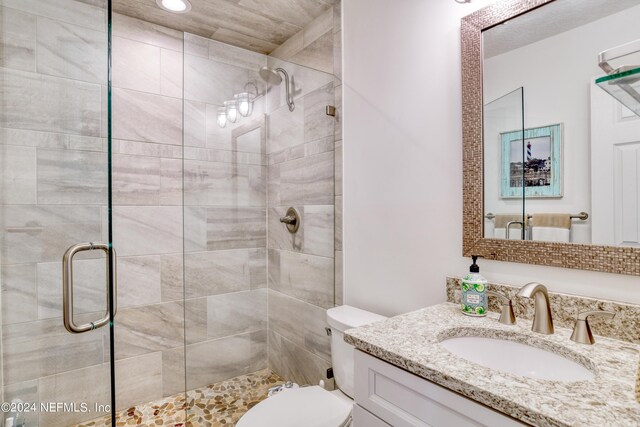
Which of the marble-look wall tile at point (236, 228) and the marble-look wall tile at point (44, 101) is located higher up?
the marble-look wall tile at point (44, 101)

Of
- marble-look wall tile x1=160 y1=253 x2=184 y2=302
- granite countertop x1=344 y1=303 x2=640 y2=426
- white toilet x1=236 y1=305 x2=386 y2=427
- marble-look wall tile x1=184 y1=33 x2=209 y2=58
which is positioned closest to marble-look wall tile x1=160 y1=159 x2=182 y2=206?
marble-look wall tile x1=160 y1=253 x2=184 y2=302

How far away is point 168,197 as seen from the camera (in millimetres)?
2213

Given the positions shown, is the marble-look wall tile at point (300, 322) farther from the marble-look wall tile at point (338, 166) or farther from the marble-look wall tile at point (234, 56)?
the marble-look wall tile at point (234, 56)

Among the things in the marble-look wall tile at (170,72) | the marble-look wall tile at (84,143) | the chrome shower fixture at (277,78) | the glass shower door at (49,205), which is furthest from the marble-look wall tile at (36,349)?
the marble-look wall tile at (170,72)

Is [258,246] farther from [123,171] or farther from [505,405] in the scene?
[505,405]

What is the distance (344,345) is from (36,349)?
111 cm

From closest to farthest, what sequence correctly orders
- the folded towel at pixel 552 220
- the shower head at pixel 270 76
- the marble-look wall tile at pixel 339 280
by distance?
the folded towel at pixel 552 220, the shower head at pixel 270 76, the marble-look wall tile at pixel 339 280

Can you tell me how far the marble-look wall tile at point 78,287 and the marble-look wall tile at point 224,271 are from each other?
1.56 ft

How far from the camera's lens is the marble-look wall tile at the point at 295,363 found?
74.1 inches

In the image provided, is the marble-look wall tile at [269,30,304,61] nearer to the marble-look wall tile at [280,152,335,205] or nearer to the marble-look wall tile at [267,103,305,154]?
the marble-look wall tile at [267,103,305,154]

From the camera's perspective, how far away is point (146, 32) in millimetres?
2148

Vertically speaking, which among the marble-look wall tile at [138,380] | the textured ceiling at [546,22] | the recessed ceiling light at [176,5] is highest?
the recessed ceiling light at [176,5]

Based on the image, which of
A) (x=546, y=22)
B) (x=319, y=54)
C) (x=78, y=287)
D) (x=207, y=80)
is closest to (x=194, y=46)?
(x=207, y=80)

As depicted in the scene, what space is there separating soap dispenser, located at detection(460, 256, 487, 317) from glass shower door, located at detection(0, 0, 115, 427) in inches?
46.3
